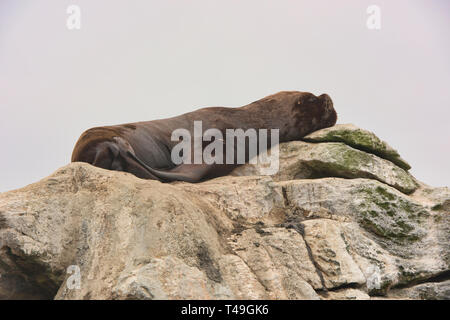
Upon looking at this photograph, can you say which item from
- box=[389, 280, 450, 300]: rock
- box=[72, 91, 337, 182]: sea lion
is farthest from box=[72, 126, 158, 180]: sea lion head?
box=[389, 280, 450, 300]: rock

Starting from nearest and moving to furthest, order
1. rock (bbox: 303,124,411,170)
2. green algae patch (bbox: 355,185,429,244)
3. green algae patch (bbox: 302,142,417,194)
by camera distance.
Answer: green algae patch (bbox: 355,185,429,244)
green algae patch (bbox: 302,142,417,194)
rock (bbox: 303,124,411,170)

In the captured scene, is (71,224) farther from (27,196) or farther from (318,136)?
(318,136)

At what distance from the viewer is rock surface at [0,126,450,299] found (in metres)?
4.82

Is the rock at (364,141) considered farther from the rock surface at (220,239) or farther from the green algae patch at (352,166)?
the rock surface at (220,239)

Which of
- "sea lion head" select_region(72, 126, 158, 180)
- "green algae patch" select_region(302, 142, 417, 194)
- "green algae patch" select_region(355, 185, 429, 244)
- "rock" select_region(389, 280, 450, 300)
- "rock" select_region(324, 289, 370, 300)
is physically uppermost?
"sea lion head" select_region(72, 126, 158, 180)

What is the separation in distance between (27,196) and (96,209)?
705mm

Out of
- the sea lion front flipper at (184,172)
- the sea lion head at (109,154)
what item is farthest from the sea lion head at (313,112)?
the sea lion head at (109,154)

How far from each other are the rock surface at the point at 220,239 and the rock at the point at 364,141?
4.13 feet

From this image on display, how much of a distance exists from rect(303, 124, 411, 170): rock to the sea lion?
889mm

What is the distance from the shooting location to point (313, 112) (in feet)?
32.8

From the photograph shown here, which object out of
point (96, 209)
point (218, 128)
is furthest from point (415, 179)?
point (96, 209)

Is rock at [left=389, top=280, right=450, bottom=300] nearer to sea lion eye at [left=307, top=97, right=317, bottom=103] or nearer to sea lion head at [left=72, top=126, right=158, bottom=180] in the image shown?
sea lion head at [left=72, top=126, right=158, bottom=180]

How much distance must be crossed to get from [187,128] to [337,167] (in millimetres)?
2694

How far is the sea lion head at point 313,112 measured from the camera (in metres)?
9.83
